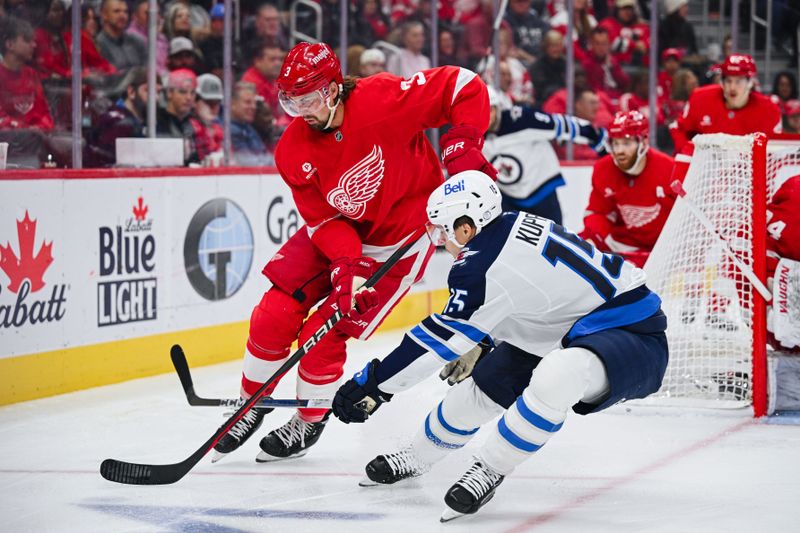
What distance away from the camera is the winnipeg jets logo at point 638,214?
5.13m

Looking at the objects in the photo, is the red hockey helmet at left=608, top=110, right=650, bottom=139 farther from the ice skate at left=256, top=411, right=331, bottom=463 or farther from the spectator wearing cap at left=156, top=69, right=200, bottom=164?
the ice skate at left=256, top=411, right=331, bottom=463

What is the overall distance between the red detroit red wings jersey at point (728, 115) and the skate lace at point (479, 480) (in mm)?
3424

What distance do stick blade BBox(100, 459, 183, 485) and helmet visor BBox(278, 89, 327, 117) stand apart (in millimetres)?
991

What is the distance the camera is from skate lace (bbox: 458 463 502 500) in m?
2.73

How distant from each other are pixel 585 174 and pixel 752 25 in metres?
1.73

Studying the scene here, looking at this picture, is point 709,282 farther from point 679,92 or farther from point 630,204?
point 679,92

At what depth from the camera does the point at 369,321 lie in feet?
10.9

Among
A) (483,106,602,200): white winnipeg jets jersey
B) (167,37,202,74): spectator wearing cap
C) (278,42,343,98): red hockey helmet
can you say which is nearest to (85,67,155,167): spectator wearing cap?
(167,37,202,74): spectator wearing cap

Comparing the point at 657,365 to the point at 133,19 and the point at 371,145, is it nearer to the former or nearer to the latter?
the point at 371,145

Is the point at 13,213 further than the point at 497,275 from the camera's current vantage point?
Yes

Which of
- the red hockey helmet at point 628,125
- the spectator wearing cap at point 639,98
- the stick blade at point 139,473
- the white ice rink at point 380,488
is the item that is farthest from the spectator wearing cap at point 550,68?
the stick blade at point 139,473

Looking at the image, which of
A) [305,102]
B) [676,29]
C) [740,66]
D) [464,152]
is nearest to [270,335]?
[305,102]

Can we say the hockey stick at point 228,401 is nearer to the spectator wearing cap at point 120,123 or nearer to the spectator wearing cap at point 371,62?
the spectator wearing cap at point 120,123

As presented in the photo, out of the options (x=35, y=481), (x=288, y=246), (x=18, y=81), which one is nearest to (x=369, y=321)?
(x=288, y=246)
